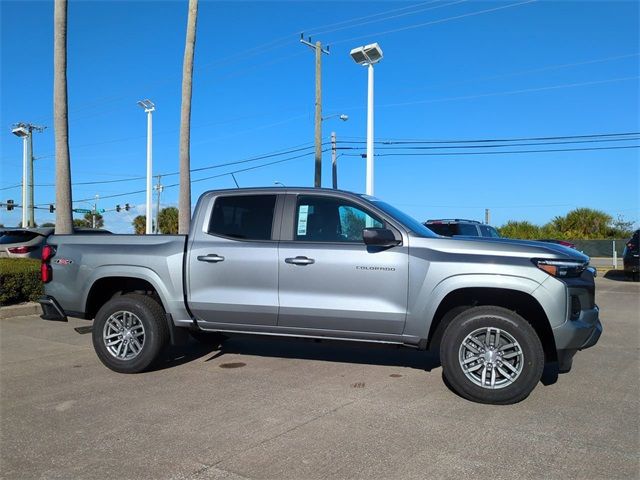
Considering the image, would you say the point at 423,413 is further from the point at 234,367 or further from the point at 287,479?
the point at 234,367

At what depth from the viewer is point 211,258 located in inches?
222

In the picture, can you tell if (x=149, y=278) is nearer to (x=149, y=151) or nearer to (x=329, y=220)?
(x=329, y=220)

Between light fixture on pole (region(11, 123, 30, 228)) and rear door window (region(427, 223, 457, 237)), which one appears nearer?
rear door window (region(427, 223, 457, 237))

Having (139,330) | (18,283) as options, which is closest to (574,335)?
(139,330)

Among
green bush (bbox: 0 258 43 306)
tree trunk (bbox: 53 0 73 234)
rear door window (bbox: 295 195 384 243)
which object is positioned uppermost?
tree trunk (bbox: 53 0 73 234)

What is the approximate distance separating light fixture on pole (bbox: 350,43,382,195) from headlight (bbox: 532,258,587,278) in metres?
11.7

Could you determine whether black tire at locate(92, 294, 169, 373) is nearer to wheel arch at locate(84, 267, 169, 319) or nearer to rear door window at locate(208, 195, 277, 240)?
wheel arch at locate(84, 267, 169, 319)

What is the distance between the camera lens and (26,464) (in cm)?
363

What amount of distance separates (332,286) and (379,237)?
686 mm

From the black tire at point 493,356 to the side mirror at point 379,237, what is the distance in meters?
0.92

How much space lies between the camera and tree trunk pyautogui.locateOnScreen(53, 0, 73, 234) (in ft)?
38.2

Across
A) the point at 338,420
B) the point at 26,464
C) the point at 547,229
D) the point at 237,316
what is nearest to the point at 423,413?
the point at 338,420

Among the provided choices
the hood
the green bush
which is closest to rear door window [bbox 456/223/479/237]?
the hood

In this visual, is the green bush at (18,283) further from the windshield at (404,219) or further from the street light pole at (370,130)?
the street light pole at (370,130)
